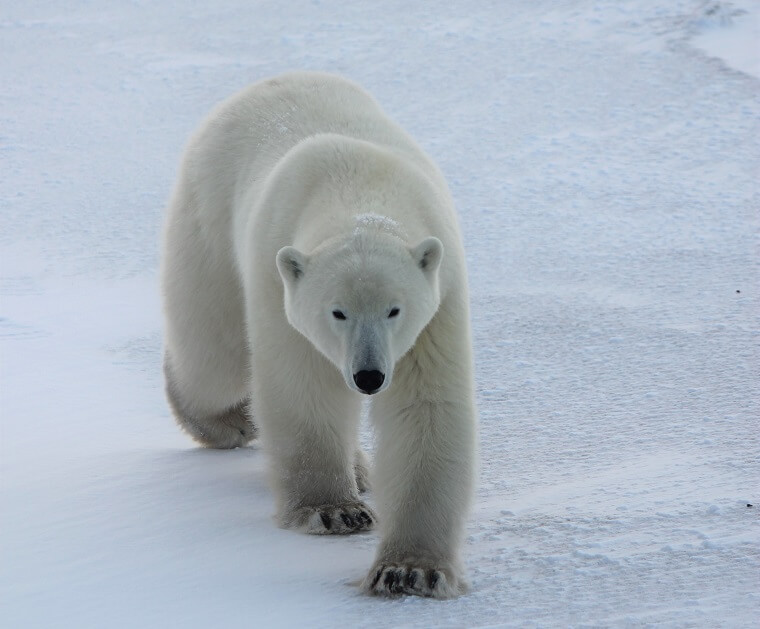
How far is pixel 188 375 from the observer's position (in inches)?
153

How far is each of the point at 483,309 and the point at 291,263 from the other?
102 inches

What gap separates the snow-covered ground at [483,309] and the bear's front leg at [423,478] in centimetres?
11

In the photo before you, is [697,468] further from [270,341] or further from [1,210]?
[1,210]

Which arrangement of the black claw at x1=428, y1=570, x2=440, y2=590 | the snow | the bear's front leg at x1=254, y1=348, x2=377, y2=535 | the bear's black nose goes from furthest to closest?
the snow
the bear's front leg at x1=254, y1=348, x2=377, y2=535
the black claw at x1=428, y1=570, x2=440, y2=590
the bear's black nose

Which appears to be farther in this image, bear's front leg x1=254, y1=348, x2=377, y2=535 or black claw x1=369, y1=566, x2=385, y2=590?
bear's front leg x1=254, y1=348, x2=377, y2=535

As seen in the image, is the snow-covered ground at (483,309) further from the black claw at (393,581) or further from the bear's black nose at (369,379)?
the bear's black nose at (369,379)

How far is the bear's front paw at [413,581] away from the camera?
2.52 m

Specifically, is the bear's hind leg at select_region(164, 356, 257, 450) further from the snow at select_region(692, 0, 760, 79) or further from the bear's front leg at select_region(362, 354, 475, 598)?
the snow at select_region(692, 0, 760, 79)

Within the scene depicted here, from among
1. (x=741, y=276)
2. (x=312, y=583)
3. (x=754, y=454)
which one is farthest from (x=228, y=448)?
(x=741, y=276)

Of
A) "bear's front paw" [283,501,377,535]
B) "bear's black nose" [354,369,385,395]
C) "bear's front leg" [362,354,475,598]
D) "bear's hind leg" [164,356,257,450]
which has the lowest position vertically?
"bear's hind leg" [164,356,257,450]

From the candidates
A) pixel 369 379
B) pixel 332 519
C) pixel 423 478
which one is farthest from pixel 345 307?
pixel 332 519

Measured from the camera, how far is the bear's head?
247cm

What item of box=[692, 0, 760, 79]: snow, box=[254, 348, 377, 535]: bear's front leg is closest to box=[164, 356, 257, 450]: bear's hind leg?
box=[254, 348, 377, 535]: bear's front leg

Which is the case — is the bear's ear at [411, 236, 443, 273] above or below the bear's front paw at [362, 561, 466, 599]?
above
